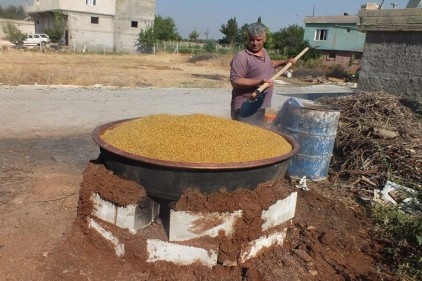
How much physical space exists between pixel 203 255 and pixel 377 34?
6.69 m

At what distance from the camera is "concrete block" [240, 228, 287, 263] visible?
2529 mm

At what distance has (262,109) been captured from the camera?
3.98 m

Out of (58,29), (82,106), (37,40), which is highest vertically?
(58,29)

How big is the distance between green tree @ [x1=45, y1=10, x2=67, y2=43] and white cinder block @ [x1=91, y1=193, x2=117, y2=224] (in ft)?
110

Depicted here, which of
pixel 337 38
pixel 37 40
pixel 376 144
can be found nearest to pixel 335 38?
pixel 337 38

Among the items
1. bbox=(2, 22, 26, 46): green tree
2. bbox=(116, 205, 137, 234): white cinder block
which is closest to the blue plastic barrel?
bbox=(116, 205, 137, 234): white cinder block

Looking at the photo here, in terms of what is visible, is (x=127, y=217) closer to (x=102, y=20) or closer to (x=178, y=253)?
(x=178, y=253)

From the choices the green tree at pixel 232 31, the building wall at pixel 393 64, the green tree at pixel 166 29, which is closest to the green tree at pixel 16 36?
the green tree at pixel 166 29

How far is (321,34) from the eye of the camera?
108ft

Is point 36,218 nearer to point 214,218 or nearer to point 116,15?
point 214,218

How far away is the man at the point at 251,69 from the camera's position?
361cm

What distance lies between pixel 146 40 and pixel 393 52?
31.0m

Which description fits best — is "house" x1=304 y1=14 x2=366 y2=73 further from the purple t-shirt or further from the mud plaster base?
the mud plaster base

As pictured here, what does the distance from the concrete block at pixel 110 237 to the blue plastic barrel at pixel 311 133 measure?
2421 millimetres
